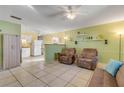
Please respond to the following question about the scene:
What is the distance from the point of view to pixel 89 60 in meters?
3.97

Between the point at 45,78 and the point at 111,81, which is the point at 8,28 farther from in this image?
the point at 111,81

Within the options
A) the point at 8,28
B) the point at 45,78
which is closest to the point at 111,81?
the point at 45,78

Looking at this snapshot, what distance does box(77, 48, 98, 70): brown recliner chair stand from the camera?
383 cm

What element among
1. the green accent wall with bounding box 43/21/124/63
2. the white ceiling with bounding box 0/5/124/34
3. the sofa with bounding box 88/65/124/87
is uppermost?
the white ceiling with bounding box 0/5/124/34

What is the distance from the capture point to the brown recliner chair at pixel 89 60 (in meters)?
3.83

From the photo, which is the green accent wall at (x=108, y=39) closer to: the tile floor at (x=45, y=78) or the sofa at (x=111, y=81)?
the tile floor at (x=45, y=78)

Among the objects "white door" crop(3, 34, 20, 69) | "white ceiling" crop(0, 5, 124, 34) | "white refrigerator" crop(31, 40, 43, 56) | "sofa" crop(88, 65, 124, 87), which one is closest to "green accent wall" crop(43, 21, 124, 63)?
"white ceiling" crop(0, 5, 124, 34)

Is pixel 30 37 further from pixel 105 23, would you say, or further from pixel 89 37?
pixel 105 23

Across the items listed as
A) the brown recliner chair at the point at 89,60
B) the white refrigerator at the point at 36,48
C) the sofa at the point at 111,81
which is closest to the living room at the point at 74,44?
the brown recliner chair at the point at 89,60

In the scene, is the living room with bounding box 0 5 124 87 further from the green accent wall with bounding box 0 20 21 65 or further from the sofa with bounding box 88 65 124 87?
the sofa with bounding box 88 65 124 87
